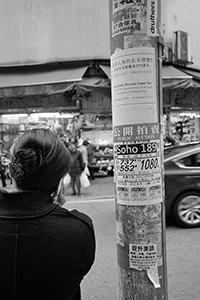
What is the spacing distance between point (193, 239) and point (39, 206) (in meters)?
4.99

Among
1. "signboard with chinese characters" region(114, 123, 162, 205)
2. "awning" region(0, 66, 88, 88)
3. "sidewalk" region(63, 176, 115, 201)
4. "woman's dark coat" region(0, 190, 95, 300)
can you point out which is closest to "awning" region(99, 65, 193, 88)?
"awning" region(0, 66, 88, 88)

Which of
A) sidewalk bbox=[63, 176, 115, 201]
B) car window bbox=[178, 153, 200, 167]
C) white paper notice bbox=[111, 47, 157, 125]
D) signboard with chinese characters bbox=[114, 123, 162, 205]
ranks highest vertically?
white paper notice bbox=[111, 47, 157, 125]

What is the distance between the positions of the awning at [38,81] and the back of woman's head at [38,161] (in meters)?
8.67

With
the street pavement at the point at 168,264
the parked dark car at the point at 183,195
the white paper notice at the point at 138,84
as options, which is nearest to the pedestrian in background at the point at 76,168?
the street pavement at the point at 168,264

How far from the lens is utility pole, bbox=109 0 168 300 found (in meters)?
2.16

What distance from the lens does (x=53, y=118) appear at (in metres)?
14.0

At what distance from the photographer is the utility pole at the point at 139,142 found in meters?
2.16

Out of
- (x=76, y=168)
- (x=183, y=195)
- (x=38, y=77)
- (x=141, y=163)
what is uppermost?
(x=38, y=77)

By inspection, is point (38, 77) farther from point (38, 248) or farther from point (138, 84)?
point (38, 248)

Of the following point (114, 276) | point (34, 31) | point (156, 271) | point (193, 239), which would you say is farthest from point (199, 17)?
point (156, 271)

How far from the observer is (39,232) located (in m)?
1.41

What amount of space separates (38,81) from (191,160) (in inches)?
245

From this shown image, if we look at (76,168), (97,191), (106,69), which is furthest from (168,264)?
(106,69)

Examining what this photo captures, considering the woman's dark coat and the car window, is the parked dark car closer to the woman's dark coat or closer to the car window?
the car window
